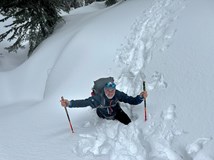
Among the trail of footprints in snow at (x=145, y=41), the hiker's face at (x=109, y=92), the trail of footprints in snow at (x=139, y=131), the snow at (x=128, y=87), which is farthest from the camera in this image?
the trail of footprints in snow at (x=145, y=41)

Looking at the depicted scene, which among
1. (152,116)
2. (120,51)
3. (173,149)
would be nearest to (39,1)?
(120,51)

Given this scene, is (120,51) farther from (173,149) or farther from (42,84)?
(173,149)

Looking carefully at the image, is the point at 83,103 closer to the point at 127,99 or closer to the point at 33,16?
the point at 127,99

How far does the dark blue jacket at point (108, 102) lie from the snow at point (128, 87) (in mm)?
268

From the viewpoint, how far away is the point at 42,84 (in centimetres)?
1159

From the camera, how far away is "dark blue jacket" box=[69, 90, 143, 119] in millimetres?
6752

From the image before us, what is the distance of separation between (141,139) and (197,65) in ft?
7.00

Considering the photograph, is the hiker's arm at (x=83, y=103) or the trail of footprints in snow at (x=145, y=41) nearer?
the hiker's arm at (x=83, y=103)

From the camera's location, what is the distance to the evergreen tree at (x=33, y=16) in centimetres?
1493

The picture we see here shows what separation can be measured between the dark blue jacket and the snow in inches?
10.5

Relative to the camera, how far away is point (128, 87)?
8227 millimetres

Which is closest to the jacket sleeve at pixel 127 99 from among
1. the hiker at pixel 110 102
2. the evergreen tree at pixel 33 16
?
the hiker at pixel 110 102

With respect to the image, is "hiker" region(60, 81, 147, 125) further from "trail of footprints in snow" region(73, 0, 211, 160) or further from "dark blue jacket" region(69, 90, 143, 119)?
"trail of footprints in snow" region(73, 0, 211, 160)

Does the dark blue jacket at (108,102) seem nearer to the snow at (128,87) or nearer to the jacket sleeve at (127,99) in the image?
the jacket sleeve at (127,99)
